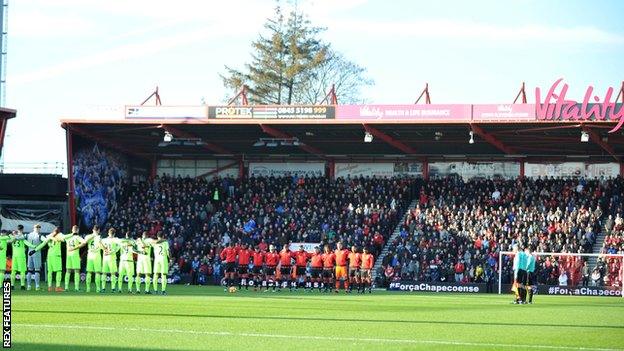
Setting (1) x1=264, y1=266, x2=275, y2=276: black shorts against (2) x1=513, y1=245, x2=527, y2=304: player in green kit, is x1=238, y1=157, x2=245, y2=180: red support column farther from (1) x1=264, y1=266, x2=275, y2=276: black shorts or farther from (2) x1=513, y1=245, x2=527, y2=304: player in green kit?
(2) x1=513, y1=245, x2=527, y2=304: player in green kit

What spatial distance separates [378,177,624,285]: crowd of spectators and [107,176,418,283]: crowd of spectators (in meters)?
1.81

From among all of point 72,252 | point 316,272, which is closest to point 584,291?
point 316,272

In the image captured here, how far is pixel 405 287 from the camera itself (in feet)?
155

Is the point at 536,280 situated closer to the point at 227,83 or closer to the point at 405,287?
the point at 405,287

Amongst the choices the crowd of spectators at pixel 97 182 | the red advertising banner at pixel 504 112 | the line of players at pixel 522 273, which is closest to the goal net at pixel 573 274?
the red advertising banner at pixel 504 112

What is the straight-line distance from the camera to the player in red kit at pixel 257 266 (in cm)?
4341

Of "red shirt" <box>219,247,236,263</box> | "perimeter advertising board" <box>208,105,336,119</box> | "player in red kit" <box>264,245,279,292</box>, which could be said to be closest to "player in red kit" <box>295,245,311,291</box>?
"player in red kit" <box>264,245,279,292</box>

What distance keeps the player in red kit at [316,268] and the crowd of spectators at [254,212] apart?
275 inches

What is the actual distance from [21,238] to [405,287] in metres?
19.0

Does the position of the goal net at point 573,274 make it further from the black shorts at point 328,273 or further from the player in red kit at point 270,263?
the player in red kit at point 270,263

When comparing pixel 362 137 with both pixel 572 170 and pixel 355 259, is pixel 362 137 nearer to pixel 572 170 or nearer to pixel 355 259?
pixel 572 170

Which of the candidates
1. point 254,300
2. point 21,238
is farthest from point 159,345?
point 21,238

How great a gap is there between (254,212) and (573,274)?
1669 cm

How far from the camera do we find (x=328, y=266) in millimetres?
42031
